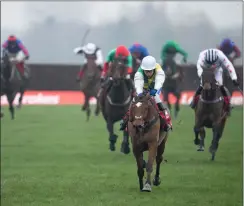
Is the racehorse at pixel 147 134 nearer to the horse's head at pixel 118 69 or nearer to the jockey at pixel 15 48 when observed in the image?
the horse's head at pixel 118 69

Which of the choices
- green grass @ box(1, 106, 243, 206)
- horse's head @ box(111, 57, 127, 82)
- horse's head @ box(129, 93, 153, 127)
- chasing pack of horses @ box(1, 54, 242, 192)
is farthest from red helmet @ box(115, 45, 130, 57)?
horse's head @ box(129, 93, 153, 127)

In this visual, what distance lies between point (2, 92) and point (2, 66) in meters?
0.97

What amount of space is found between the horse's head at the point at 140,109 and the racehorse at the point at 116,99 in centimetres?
428

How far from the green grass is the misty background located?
1481 cm

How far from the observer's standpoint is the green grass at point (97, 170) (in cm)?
1151

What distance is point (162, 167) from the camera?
15.5 meters

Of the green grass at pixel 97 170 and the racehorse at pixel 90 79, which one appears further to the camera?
the racehorse at pixel 90 79

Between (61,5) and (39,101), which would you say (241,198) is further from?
(61,5)

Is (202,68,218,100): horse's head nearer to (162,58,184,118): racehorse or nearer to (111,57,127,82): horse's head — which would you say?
(111,57,127,82): horse's head

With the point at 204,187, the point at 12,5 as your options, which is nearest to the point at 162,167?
the point at 204,187

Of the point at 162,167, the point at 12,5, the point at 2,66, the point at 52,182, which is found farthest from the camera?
the point at 12,5

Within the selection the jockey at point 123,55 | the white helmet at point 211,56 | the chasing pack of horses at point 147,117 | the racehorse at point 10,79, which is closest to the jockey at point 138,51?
the chasing pack of horses at point 147,117

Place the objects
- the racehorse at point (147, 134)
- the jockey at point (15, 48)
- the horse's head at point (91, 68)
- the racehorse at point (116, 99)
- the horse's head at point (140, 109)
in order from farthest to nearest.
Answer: the jockey at point (15, 48) < the horse's head at point (91, 68) < the racehorse at point (116, 99) < the racehorse at point (147, 134) < the horse's head at point (140, 109)

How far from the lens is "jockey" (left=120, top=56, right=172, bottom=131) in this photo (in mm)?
10469
